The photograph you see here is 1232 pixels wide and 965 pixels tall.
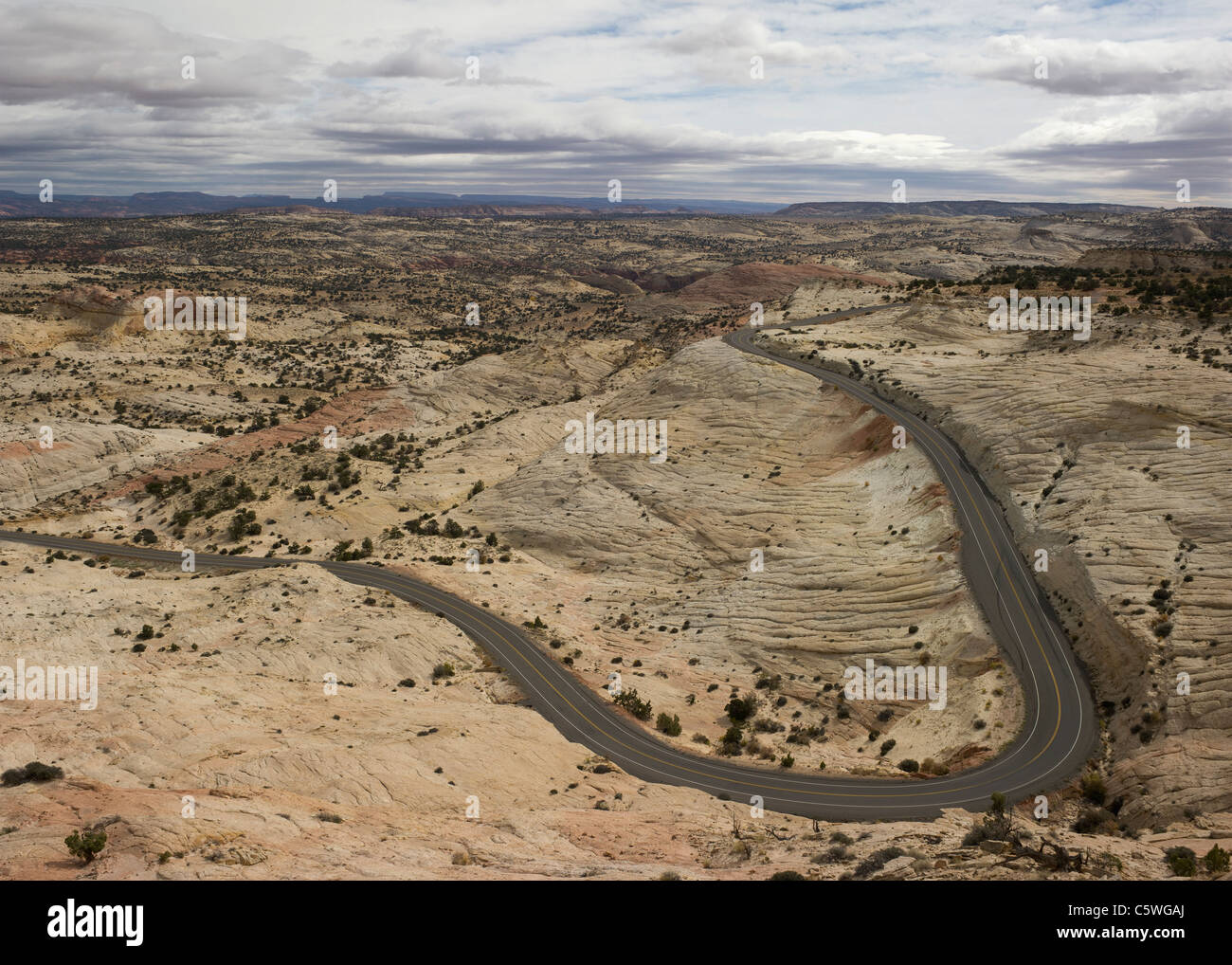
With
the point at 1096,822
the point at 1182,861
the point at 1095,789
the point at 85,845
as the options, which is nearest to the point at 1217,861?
the point at 1182,861

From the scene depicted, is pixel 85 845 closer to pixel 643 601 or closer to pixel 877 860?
pixel 877 860

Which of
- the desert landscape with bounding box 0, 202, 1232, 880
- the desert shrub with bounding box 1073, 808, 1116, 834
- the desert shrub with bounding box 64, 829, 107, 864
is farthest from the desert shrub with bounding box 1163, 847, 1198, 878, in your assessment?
the desert shrub with bounding box 64, 829, 107, 864

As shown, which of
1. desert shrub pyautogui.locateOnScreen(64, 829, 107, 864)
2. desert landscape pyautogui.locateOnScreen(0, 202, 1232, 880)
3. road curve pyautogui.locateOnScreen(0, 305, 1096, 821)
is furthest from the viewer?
road curve pyautogui.locateOnScreen(0, 305, 1096, 821)

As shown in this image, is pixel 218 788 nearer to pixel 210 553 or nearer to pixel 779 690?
pixel 779 690

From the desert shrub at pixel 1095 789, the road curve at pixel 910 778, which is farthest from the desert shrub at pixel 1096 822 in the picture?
the road curve at pixel 910 778

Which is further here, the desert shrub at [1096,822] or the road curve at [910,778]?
the road curve at [910,778]

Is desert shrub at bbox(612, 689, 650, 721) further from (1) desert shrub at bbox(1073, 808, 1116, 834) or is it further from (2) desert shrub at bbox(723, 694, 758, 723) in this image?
(1) desert shrub at bbox(1073, 808, 1116, 834)

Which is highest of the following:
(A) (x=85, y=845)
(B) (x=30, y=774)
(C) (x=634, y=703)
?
(A) (x=85, y=845)

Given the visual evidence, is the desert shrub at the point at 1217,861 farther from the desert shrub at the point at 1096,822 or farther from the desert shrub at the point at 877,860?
the desert shrub at the point at 1096,822
